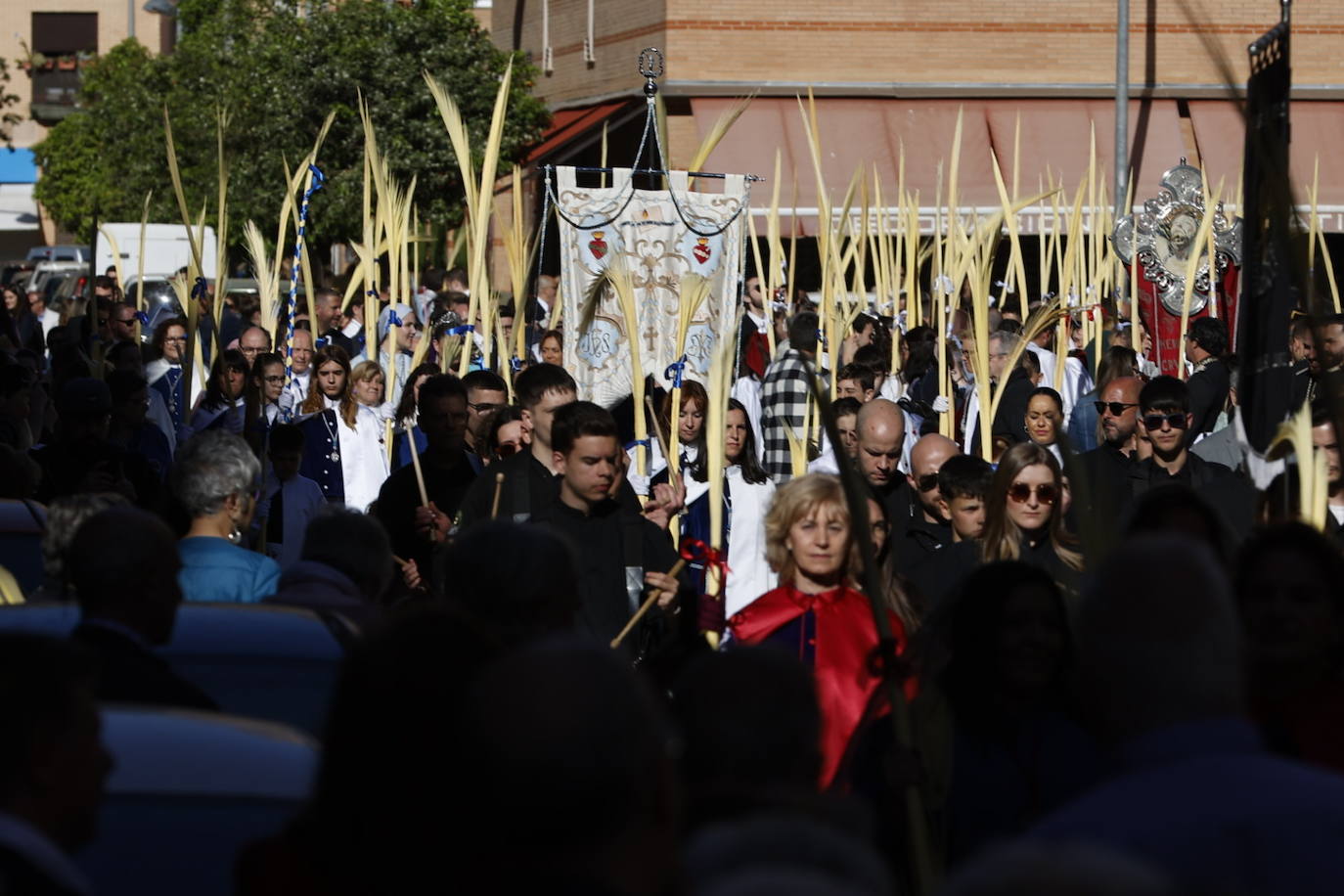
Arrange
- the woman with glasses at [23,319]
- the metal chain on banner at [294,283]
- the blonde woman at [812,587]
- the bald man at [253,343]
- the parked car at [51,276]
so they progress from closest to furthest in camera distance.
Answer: the blonde woman at [812,587]
the metal chain on banner at [294,283]
the bald man at [253,343]
the woman with glasses at [23,319]
the parked car at [51,276]

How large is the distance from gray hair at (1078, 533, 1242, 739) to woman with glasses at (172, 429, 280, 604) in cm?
297

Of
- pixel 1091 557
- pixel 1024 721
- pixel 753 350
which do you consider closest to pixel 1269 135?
pixel 1091 557

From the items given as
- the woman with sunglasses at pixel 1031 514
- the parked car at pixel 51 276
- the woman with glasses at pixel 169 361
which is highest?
the parked car at pixel 51 276

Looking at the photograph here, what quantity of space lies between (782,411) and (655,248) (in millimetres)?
1220

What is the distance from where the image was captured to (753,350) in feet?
44.8

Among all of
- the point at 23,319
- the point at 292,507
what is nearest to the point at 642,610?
the point at 292,507

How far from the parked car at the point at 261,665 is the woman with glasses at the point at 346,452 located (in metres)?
4.69

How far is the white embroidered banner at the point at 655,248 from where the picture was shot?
9.77 m

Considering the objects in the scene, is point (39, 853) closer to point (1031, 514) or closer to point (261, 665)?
point (261, 665)

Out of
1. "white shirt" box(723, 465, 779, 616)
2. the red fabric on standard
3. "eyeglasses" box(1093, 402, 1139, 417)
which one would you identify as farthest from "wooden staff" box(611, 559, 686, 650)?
"eyeglasses" box(1093, 402, 1139, 417)

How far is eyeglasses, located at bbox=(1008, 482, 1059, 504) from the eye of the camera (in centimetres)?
613

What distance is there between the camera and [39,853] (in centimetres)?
239

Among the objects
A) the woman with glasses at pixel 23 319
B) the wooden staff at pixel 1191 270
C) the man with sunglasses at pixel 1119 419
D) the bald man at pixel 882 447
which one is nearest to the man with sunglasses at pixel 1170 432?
the man with sunglasses at pixel 1119 419

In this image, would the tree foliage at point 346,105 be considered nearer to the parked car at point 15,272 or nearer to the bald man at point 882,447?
the parked car at point 15,272
